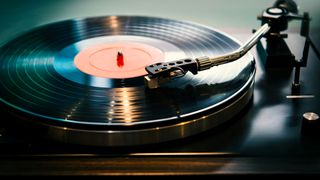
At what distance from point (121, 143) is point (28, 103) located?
0.56 feet

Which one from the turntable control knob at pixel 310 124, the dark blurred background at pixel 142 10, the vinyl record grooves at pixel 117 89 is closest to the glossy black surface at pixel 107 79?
the vinyl record grooves at pixel 117 89

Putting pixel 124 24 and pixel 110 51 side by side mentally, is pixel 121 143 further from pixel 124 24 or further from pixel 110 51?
pixel 124 24

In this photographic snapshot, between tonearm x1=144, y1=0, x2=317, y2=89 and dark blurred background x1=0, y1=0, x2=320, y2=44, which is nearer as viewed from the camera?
tonearm x1=144, y1=0, x2=317, y2=89

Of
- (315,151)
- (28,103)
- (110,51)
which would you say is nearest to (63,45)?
(110,51)

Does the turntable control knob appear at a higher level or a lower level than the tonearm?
lower

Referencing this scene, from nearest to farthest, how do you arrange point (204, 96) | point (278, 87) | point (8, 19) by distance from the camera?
1. point (204, 96)
2. point (278, 87)
3. point (8, 19)

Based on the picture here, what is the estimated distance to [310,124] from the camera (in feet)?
2.89

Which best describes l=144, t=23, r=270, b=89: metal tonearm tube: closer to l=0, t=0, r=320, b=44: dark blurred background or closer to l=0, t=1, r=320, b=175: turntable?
l=0, t=1, r=320, b=175: turntable

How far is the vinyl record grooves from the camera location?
32.9 inches

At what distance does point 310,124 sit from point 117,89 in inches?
12.4

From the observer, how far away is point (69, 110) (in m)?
0.86

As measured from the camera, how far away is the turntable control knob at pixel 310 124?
0.88 metres

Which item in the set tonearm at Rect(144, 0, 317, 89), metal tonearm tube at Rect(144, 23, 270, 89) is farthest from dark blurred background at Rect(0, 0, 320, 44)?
metal tonearm tube at Rect(144, 23, 270, 89)

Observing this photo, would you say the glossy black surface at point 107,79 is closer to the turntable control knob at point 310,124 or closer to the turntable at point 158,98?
the turntable at point 158,98
